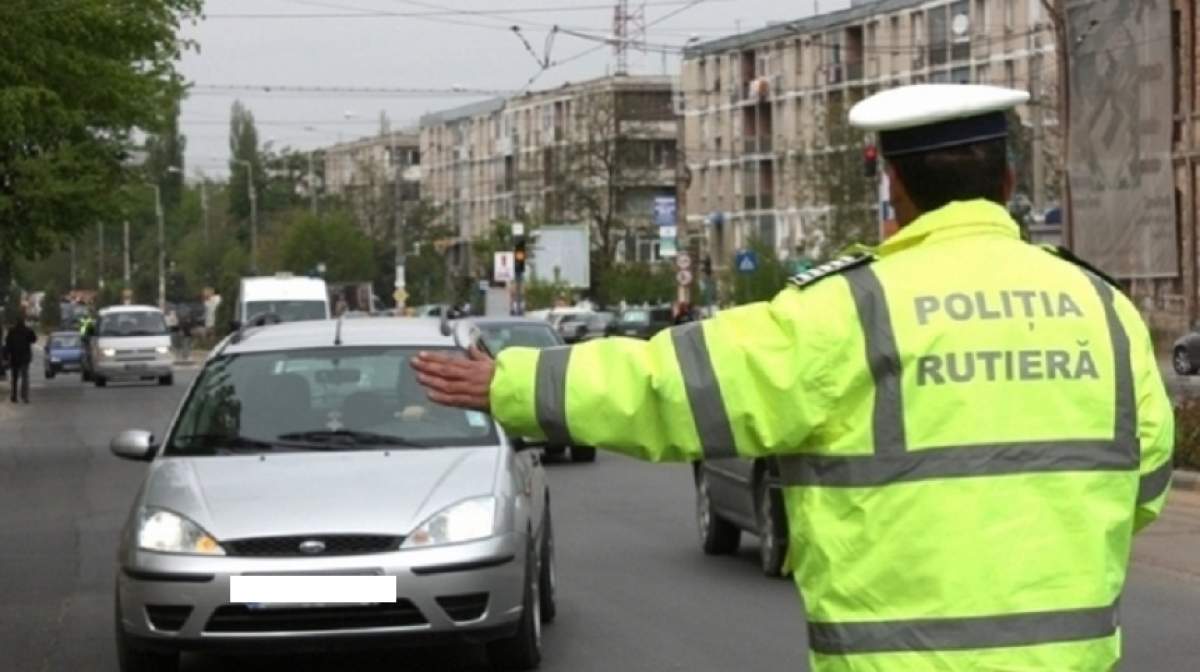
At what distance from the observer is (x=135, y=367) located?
55.6m

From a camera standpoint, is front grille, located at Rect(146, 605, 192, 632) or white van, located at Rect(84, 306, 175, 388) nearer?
front grille, located at Rect(146, 605, 192, 632)

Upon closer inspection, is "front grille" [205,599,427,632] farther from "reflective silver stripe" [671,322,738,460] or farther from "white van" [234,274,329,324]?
"white van" [234,274,329,324]

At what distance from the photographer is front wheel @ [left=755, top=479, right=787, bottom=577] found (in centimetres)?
1452

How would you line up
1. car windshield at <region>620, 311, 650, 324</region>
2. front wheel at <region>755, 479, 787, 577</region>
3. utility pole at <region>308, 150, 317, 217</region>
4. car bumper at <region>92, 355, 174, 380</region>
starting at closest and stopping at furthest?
front wheel at <region>755, 479, 787, 577</region> < car bumper at <region>92, 355, 174, 380</region> < car windshield at <region>620, 311, 650, 324</region> < utility pole at <region>308, 150, 317, 217</region>

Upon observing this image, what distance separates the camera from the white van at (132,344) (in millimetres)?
55312

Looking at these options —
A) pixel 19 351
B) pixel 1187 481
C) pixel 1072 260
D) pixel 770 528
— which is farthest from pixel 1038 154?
pixel 1072 260

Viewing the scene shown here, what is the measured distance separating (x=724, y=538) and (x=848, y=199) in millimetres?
57001

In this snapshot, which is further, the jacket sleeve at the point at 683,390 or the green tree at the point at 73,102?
the green tree at the point at 73,102

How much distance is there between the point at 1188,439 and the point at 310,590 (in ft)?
42.2

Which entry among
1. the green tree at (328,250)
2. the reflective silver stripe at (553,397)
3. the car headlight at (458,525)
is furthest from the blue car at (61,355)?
the reflective silver stripe at (553,397)

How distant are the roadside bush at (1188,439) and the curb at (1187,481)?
1.30 feet

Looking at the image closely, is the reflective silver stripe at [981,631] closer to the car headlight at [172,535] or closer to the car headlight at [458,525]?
the car headlight at [458,525]

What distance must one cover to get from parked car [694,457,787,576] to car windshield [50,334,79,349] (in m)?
56.0

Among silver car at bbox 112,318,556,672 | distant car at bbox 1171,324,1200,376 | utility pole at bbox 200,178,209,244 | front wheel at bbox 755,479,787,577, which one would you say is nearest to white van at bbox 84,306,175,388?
distant car at bbox 1171,324,1200,376
